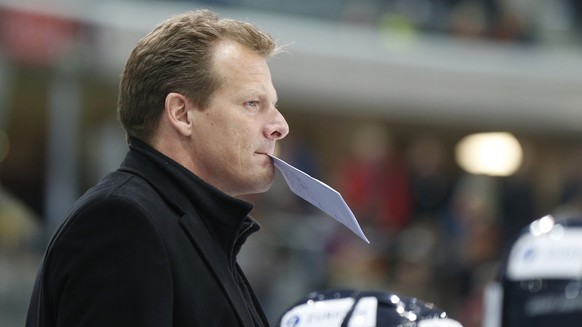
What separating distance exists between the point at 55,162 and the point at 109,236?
932 centimetres

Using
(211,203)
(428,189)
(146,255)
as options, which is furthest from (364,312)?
(428,189)

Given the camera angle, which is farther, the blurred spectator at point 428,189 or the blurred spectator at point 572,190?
the blurred spectator at point 428,189

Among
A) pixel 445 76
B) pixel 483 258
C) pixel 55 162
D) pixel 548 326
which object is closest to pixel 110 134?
pixel 55 162

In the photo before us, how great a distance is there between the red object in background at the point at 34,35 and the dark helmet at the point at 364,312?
870 cm

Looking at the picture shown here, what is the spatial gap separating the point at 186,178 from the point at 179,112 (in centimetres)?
13

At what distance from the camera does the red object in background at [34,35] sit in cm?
1102

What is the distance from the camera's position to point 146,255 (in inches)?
88.4

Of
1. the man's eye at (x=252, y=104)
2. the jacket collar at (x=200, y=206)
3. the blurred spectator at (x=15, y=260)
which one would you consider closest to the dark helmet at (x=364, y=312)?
the jacket collar at (x=200, y=206)

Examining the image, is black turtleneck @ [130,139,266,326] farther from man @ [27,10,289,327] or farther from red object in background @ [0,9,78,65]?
red object in background @ [0,9,78,65]

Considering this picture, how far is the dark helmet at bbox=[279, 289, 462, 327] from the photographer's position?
100 inches

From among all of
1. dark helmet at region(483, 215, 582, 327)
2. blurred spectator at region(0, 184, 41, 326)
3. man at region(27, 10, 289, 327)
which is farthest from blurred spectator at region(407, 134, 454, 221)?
man at region(27, 10, 289, 327)

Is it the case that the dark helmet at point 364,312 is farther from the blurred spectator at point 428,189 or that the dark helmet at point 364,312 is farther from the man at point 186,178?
the blurred spectator at point 428,189

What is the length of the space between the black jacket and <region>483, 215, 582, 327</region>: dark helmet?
2.03 ft

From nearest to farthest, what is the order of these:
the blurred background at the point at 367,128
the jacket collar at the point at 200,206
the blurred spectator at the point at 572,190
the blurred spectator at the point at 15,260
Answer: the jacket collar at the point at 200,206 < the blurred spectator at the point at 15,260 < the blurred background at the point at 367,128 < the blurred spectator at the point at 572,190
